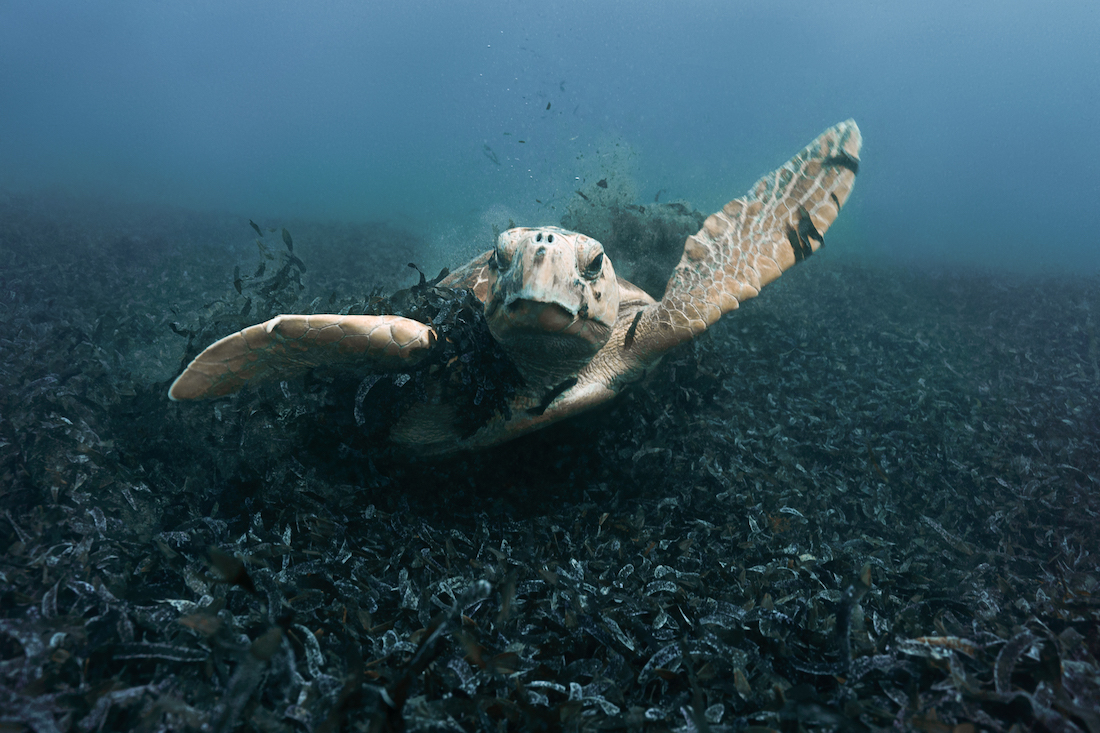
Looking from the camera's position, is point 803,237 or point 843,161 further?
point 843,161

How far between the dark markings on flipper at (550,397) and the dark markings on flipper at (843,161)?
2.55m

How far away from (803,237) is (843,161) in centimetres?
66

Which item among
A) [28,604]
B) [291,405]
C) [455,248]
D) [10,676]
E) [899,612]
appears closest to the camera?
[10,676]

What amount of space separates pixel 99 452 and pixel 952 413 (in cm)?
498

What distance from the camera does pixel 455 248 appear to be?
1065 cm

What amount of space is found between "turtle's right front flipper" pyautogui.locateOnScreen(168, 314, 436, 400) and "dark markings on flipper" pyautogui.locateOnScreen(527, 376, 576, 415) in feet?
1.89

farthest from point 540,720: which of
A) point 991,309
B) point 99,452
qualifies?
point 991,309

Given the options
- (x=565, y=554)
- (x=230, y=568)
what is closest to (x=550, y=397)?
(x=565, y=554)

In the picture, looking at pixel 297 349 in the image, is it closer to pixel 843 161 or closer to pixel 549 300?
pixel 549 300

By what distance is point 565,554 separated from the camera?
1.83m

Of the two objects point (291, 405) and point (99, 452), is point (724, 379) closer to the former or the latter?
point (291, 405)

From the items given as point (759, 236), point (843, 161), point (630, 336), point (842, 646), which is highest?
point (843, 161)

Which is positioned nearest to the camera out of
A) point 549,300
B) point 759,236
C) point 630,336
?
point 549,300

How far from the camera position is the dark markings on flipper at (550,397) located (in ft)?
7.14
